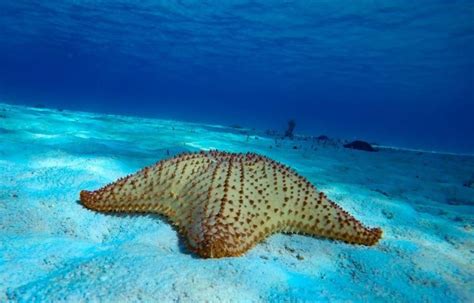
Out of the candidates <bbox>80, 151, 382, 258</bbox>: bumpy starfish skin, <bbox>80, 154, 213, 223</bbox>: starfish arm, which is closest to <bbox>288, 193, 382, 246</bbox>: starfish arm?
<bbox>80, 151, 382, 258</bbox>: bumpy starfish skin

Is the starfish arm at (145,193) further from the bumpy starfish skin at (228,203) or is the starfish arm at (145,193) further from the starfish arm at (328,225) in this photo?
the starfish arm at (328,225)

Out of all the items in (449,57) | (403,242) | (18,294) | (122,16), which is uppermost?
(449,57)

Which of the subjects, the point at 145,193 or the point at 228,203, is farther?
the point at 145,193

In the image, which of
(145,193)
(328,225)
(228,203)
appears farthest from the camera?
(145,193)

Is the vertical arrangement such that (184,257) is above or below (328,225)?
below

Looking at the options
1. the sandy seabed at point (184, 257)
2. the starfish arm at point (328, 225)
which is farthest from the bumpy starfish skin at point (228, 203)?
the sandy seabed at point (184, 257)

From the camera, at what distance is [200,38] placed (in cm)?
4791

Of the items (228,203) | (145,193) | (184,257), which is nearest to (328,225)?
(228,203)

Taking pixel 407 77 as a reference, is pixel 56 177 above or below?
below

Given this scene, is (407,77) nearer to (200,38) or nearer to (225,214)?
(200,38)

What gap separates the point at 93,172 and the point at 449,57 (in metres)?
50.5

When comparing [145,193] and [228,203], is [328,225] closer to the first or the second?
[228,203]

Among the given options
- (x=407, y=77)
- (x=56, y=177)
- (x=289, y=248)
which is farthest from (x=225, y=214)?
(x=407, y=77)

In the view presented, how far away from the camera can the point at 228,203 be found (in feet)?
9.83
